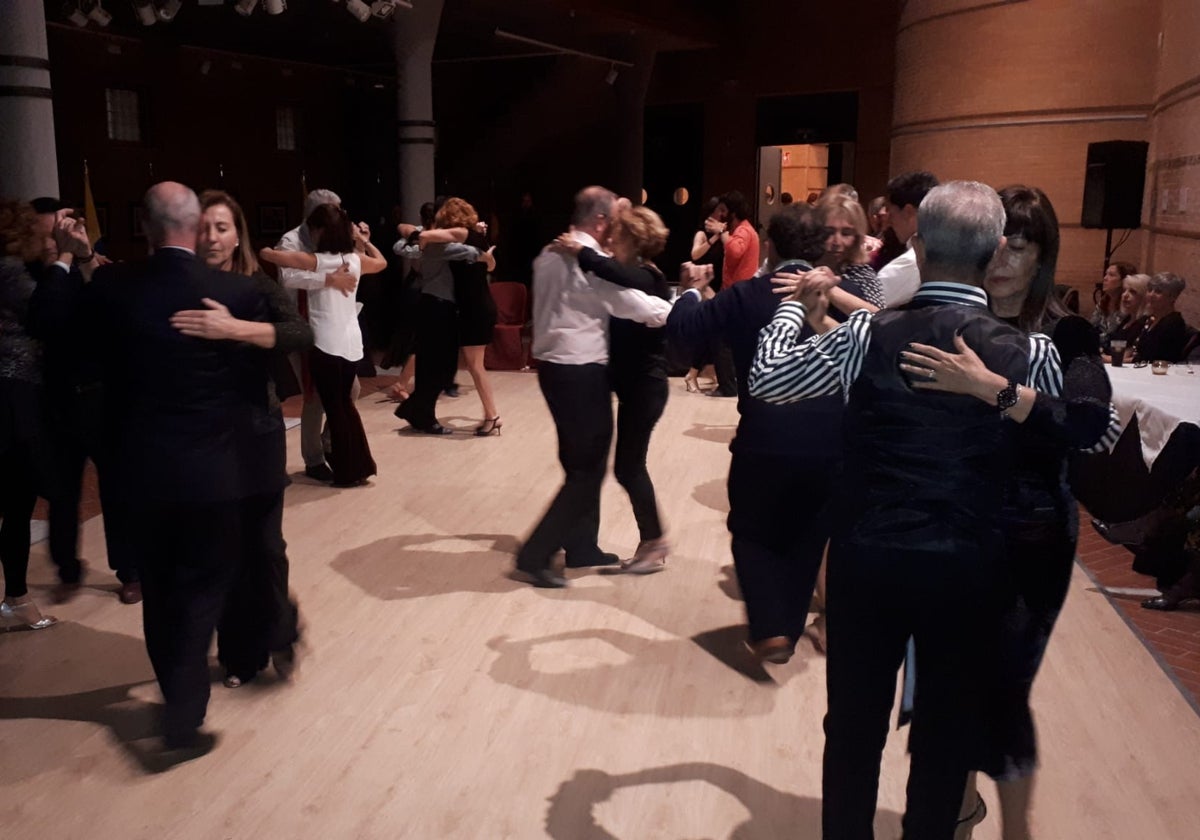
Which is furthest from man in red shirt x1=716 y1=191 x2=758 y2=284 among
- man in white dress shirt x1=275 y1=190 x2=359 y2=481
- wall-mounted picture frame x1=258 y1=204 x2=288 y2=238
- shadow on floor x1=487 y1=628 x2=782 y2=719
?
wall-mounted picture frame x1=258 y1=204 x2=288 y2=238

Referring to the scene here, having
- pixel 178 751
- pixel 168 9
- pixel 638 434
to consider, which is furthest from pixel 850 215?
pixel 168 9

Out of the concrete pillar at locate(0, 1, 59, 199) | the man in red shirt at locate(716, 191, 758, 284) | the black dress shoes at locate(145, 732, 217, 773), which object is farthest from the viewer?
the man in red shirt at locate(716, 191, 758, 284)

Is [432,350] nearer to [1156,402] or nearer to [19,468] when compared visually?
[19,468]

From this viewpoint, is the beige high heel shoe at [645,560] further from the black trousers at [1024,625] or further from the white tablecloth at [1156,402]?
the black trousers at [1024,625]

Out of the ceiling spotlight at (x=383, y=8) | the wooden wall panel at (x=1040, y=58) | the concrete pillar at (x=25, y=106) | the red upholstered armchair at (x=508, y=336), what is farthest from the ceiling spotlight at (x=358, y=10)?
the wooden wall panel at (x=1040, y=58)

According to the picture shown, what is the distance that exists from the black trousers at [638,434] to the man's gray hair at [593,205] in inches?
26.7

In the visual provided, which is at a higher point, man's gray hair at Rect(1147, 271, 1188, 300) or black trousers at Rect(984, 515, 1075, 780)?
man's gray hair at Rect(1147, 271, 1188, 300)

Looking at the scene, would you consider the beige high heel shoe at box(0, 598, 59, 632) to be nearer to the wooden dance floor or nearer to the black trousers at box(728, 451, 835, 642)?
the wooden dance floor

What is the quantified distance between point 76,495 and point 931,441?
324 cm

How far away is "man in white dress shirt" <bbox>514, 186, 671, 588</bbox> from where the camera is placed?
3.81m

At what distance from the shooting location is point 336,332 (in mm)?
5059

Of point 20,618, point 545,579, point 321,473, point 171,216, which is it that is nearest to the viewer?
point 171,216

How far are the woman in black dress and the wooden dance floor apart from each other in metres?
0.51

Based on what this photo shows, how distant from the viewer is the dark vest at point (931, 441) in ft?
5.59
